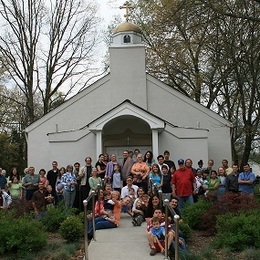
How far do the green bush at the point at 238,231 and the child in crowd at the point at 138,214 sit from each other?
2132 millimetres

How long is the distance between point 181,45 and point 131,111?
4035mm

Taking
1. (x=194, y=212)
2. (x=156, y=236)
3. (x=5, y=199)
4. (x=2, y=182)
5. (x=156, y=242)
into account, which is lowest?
(x=156, y=242)

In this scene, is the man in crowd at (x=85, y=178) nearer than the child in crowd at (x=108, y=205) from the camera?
No

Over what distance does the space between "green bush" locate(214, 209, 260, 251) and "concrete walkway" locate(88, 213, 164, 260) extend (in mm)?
1589

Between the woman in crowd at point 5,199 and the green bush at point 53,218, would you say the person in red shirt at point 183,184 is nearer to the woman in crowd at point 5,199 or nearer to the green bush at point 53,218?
the green bush at point 53,218

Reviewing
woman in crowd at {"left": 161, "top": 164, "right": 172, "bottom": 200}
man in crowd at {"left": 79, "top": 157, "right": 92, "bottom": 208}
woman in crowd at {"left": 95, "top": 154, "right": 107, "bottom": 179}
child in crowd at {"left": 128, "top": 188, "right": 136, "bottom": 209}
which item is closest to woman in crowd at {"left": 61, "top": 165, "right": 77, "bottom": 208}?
man in crowd at {"left": 79, "top": 157, "right": 92, "bottom": 208}

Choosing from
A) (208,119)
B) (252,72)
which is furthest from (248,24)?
(208,119)

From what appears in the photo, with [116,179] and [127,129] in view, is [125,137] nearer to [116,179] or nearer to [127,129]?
[127,129]

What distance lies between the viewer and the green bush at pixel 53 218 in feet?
40.5

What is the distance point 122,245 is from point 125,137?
12.1m

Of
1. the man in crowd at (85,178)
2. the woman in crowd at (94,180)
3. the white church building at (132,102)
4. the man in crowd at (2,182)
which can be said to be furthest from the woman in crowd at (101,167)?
the white church building at (132,102)

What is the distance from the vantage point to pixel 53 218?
489 inches

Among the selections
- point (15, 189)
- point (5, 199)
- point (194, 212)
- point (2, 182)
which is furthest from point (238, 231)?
point (2, 182)

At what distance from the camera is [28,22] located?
1204 inches
